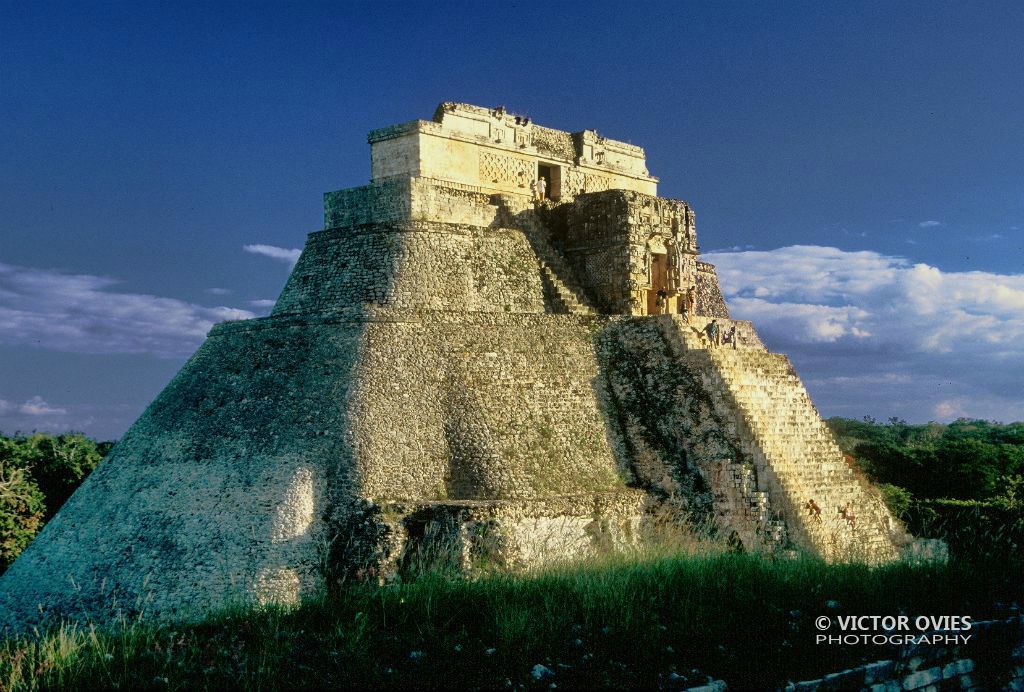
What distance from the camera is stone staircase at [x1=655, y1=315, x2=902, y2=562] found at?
21062mm

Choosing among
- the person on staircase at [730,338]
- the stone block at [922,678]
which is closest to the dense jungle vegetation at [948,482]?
the person on staircase at [730,338]

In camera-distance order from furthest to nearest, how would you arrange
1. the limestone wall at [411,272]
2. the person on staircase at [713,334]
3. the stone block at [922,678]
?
the person on staircase at [713,334] → the limestone wall at [411,272] → the stone block at [922,678]

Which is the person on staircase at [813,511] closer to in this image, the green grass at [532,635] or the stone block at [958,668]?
the green grass at [532,635]

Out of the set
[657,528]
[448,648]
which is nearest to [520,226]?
[657,528]

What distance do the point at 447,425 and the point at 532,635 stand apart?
10.1m

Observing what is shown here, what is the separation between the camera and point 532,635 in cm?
1077

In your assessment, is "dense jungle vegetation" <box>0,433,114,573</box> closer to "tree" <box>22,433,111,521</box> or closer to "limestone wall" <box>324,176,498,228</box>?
"tree" <box>22,433,111,521</box>

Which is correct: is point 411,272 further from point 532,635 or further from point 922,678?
point 922,678

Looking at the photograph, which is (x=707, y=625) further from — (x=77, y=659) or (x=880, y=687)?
(x=77, y=659)

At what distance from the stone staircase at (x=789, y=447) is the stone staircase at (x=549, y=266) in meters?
2.81

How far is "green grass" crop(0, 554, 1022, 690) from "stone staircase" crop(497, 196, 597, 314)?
12485 mm

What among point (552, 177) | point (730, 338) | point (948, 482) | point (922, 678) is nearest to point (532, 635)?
point (922, 678)

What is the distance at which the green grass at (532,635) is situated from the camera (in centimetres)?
964

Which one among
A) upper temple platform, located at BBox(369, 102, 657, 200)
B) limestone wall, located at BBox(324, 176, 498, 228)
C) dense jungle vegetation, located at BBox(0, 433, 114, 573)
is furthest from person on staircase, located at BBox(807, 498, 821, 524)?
dense jungle vegetation, located at BBox(0, 433, 114, 573)
